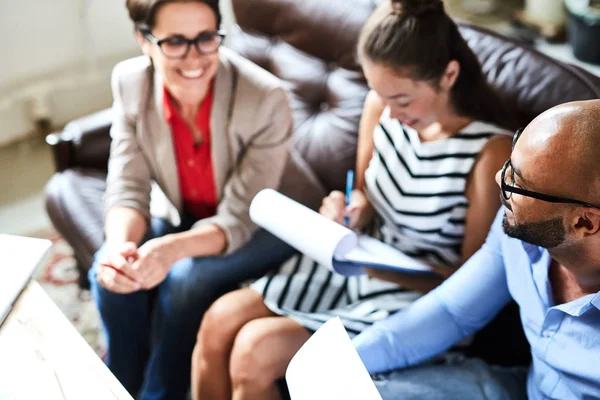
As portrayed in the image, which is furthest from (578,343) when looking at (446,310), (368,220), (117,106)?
(117,106)

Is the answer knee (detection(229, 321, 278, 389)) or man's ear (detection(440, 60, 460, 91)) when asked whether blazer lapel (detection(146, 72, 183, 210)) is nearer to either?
knee (detection(229, 321, 278, 389))

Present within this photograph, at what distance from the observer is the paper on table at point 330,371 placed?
0.93 m

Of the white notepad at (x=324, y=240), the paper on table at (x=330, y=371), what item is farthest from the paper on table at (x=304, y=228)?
the paper on table at (x=330, y=371)

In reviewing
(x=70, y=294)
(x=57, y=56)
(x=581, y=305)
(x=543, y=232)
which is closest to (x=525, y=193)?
(x=543, y=232)

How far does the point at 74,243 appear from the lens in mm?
1776

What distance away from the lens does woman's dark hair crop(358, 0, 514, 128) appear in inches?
50.3

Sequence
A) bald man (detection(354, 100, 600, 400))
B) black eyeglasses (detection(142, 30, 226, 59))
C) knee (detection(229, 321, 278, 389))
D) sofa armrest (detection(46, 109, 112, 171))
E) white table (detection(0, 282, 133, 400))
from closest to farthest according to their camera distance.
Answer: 1. bald man (detection(354, 100, 600, 400))
2. white table (detection(0, 282, 133, 400))
3. knee (detection(229, 321, 278, 389))
4. black eyeglasses (detection(142, 30, 226, 59))
5. sofa armrest (detection(46, 109, 112, 171))

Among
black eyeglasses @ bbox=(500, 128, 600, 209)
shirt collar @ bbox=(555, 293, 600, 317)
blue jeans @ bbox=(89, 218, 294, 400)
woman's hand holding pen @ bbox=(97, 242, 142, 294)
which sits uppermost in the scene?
black eyeglasses @ bbox=(500, 128, 600, 209)

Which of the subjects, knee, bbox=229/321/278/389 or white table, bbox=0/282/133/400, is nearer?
white table, bbox=0/282/133/400

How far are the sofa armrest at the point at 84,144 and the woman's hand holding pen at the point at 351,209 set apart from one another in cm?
73

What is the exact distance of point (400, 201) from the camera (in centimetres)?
142

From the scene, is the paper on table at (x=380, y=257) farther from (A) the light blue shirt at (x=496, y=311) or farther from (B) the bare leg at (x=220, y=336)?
(B) the bare leg at (x=220, y=336)

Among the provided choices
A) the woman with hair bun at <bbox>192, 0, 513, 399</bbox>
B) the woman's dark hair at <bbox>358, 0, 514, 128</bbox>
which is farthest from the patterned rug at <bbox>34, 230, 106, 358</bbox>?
the woman's dark hair at <bbox>358, 0, 514, 128</bbox>

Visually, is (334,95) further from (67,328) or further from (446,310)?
(67,328)
